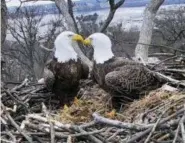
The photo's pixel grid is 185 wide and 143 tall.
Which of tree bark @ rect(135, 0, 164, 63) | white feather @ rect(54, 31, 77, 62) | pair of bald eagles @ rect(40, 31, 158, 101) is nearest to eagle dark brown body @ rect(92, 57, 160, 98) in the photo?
pair of bald eagles @ rect(40, 31, 158, 101)

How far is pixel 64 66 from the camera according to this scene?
5.54 m

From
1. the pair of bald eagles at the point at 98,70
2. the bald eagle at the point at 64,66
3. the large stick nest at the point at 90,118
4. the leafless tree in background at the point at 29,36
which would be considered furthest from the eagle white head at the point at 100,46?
the leafless tree in background at the point at 29,36

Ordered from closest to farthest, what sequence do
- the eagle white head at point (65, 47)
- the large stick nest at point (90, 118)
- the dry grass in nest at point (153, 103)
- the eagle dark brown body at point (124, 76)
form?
the large stick nest at point (90, 118), the dry grass in nest at point (153, 103), the eagle dark brown body at point (124, 76), the eagle white head at point (65, 47)

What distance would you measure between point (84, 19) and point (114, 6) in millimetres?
10942

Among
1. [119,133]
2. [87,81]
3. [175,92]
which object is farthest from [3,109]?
[87,81]

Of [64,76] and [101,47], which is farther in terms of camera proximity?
Answer: [64,76]

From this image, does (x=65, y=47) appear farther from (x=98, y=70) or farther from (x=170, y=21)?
(x=170, y=21)

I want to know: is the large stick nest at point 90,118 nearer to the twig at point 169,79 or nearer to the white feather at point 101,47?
the twig at point 169,79

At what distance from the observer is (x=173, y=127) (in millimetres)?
3750

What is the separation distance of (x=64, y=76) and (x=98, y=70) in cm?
39

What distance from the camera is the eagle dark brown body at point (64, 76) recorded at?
18.2 ft

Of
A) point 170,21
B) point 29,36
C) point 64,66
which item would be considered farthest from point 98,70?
point 29,36

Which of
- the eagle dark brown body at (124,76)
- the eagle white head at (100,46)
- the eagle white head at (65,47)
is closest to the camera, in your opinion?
the eagle dark brown body at (124,76)

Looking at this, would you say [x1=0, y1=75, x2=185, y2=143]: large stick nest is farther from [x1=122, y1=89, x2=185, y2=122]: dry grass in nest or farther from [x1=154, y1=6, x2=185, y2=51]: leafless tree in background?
[x1=154, y1=6, x2=185, y2=51]: leafless tree in background
